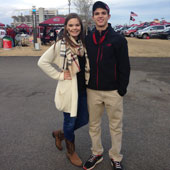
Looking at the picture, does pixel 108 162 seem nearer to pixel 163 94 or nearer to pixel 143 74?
pixel 163 94

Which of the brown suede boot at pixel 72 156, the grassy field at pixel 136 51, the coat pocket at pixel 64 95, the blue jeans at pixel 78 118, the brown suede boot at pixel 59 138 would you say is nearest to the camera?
the coat pocket at pixel 64 95

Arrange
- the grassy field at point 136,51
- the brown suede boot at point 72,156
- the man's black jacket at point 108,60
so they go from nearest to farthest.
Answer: the man's black jacket at point 108,60
the brown suede boot at point 72,156
the grassy field at point 136,51

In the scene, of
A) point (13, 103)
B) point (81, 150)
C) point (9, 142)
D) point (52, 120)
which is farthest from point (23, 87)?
point (81, 150)

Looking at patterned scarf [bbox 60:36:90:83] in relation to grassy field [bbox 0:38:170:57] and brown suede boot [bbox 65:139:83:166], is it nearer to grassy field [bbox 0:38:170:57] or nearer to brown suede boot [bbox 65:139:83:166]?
brown suede boot [bbox 65:139:83:166]

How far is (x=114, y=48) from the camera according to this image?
2150 mm

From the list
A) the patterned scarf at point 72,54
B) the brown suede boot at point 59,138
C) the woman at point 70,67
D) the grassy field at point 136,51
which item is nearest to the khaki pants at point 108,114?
the woman at point 70,67

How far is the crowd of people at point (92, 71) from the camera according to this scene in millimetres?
2182

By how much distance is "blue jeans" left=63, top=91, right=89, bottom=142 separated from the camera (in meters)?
2.42

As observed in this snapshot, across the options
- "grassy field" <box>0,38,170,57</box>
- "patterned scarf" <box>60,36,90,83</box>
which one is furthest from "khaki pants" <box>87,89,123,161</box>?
"grassy field" <box>0,38,170,57</box>

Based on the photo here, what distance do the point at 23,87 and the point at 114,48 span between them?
435 centimetres

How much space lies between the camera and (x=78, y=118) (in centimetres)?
249

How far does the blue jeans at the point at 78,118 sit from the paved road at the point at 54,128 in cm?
44

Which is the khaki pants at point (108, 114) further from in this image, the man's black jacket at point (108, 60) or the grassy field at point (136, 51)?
the grassy field at point (136, 51)

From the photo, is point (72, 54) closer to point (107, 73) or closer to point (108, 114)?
point (107, 73)
